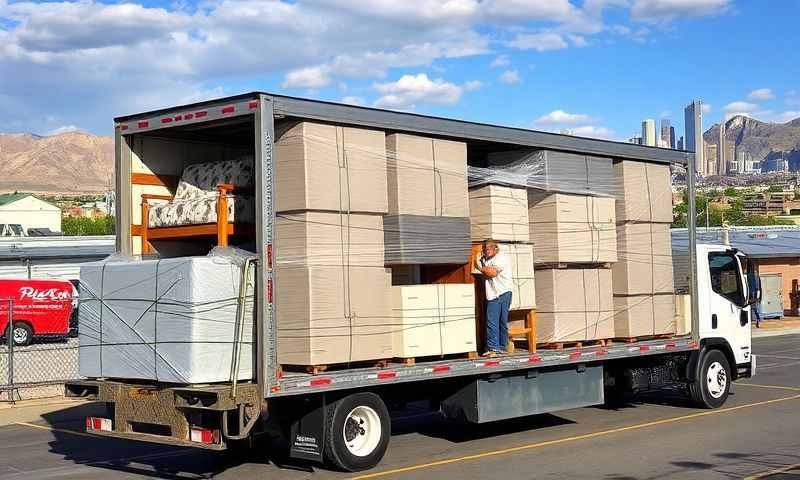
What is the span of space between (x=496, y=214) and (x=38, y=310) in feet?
67.5

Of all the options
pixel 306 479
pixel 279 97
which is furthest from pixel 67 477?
pixel 279 97

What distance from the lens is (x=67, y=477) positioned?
393 inches

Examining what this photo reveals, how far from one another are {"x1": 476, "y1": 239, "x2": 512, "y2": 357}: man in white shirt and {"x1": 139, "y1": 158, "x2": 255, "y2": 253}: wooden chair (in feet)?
9.03

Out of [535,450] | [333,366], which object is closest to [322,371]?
[333,366]

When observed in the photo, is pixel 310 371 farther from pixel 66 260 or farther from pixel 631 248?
pixel 66 260

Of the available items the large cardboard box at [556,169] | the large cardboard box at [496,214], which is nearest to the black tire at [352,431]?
the large cardboard box at [496,214]

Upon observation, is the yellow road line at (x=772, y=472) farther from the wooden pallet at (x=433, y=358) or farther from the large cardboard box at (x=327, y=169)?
the large cardboard box at (x=327, y=169)

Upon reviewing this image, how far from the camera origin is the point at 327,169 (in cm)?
933

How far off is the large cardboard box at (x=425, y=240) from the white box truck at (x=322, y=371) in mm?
956

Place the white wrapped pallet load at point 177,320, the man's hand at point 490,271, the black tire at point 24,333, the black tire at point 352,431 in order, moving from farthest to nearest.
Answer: the black tire at point 24,333
the man's hand at point 490,271
the black tire at point 352,431
the white wrapped pallet load at point 177,320

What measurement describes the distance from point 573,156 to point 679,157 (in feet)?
8.26

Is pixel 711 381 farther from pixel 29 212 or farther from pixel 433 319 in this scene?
pixel 29 212

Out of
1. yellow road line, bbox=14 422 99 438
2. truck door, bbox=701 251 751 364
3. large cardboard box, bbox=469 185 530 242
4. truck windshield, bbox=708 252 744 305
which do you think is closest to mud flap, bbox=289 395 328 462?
large cardboard box, bbox=469 185 530 242

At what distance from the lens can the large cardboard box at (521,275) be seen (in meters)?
11.5
